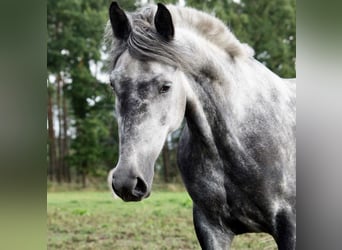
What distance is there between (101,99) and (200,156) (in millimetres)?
6804

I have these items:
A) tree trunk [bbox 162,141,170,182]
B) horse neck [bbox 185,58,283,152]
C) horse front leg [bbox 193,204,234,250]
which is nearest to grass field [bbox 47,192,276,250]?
tree trunk [bbox 162,141,170,182]

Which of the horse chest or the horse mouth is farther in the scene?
the horse chest

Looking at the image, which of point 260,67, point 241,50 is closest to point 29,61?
point 241,50

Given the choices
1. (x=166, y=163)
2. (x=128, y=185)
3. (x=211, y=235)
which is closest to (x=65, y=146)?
(x=166, y=163)

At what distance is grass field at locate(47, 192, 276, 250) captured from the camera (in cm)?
419

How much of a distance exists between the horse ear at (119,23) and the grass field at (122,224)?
2598mm

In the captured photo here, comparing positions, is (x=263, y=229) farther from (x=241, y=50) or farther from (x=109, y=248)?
(x=109, y=248)

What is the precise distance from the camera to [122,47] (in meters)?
1.75

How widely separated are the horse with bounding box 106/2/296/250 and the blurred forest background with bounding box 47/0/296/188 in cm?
602

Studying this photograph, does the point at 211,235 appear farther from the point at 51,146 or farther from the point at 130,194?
the point at 51,146

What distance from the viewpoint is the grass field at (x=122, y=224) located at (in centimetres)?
419

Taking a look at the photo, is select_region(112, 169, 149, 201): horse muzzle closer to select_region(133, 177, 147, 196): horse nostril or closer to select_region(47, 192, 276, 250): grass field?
select_region(133, 177, 147, 196): horse nostril

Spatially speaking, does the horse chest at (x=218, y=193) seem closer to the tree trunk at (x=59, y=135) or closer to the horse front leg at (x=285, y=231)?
the horse front leg at (x=285, y=231)

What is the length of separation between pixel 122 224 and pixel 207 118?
375 centimetres
